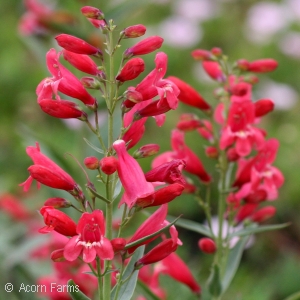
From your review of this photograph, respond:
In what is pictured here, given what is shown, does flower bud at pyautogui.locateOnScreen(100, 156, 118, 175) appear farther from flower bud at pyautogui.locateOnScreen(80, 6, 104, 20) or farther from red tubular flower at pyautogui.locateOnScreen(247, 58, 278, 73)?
red tubular flower at pyautogui.locateOnScreen(247, 58, 278, 73)

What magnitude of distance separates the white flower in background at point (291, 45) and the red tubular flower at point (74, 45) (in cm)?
520

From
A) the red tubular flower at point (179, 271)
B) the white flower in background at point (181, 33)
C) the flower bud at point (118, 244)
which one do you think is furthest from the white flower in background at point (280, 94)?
the flower bud at point (118, 244)

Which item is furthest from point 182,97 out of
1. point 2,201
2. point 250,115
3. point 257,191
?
point 2,201

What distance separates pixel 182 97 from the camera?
80.7 inches

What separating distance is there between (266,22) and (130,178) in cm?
613

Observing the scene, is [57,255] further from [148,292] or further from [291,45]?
[291,45]

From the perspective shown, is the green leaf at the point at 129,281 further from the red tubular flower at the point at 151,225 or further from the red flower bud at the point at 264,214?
the red flower bud at the point at 264,214

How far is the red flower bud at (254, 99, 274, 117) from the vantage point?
1958 mm

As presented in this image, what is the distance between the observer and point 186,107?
527 centimetres

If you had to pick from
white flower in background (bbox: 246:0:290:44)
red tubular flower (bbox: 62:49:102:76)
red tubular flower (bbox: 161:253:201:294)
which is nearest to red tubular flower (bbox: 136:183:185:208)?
red tubular flower (bbox: 62:49:102:76)

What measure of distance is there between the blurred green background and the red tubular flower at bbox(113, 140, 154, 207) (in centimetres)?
77

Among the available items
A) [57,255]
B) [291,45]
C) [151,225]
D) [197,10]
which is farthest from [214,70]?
[197,10]

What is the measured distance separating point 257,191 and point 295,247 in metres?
2.70

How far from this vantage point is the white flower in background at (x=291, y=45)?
6443 mm
